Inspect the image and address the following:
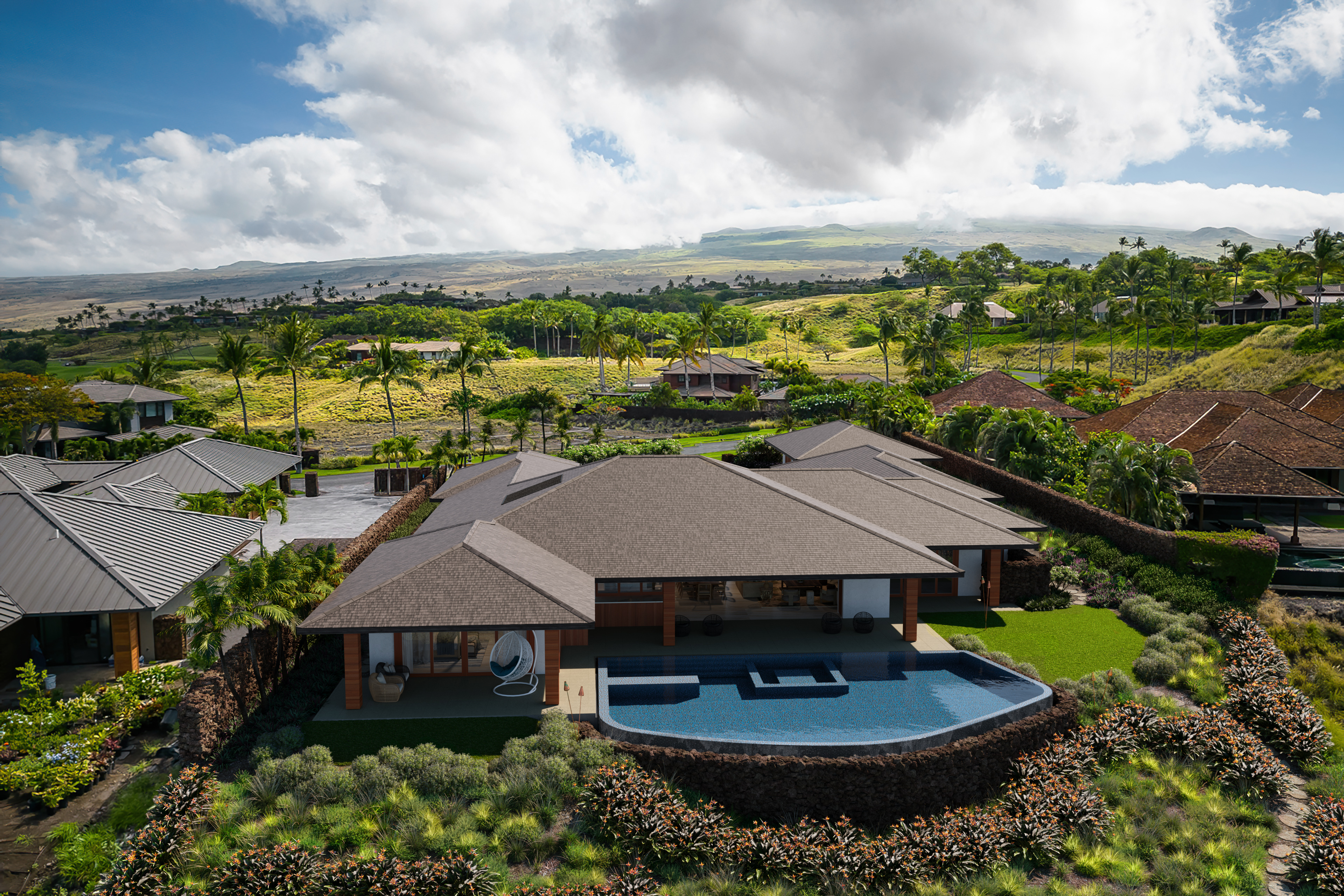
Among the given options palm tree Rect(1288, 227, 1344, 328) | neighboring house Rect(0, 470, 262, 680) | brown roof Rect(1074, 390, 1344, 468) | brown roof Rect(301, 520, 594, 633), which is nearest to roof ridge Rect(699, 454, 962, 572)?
brown roof Rect(301, 520, 594, 633)

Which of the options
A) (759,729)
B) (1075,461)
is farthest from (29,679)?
(1075,461)

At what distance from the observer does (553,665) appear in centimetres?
1916

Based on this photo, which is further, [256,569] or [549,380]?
[549,380]

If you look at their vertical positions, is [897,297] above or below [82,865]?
above

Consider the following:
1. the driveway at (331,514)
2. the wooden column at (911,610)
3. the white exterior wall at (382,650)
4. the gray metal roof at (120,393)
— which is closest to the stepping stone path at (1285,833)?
the wooden column at (911,610)

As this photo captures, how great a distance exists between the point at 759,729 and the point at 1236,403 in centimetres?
3720

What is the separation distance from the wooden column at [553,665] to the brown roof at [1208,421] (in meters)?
32.0

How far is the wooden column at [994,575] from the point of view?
86.0 ft

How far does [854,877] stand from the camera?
47.3 ft

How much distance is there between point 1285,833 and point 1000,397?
4134cm

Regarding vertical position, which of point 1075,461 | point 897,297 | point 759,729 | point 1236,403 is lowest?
point 759,729

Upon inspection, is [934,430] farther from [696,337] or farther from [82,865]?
[82,865]

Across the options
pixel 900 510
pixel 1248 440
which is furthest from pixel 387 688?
pixel 1248 440

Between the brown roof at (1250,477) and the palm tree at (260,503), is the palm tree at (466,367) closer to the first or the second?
the palm tree at (260,503)
